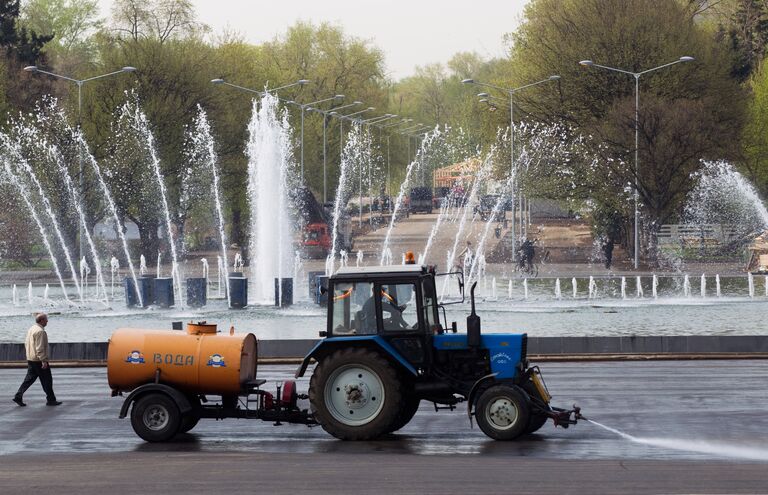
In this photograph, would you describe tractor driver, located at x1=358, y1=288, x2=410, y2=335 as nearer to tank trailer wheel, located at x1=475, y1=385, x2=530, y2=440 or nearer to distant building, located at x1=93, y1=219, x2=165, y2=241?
tank trailer wheel, located at x1=475, y1=385, x2=530, y2=440

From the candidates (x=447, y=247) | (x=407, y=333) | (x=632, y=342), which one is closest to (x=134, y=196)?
(x=447, y=247)

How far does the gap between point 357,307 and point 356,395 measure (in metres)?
1.17

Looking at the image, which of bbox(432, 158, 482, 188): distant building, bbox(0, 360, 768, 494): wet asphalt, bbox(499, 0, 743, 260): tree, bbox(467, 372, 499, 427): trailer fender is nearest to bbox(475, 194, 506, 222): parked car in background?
bbox(432, 158, 482, 188): distant building

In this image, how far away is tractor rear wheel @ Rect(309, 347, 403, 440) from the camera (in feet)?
57.9

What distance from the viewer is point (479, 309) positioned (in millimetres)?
43688

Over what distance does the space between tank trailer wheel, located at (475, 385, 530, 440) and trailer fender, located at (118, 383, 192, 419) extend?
3.81m

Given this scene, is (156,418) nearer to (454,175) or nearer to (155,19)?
(155,19)

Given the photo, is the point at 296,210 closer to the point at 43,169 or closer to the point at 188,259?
→ the point at 188,259

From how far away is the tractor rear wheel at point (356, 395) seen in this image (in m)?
17.7

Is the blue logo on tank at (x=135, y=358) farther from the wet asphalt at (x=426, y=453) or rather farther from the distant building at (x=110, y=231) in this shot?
the distant building at (x=110, y=231)

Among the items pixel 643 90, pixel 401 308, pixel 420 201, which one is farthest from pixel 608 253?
pixel 420 201

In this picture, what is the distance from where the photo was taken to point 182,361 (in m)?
18.0

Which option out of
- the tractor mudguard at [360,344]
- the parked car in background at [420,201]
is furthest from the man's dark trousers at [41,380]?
the parked car in background at [420,201]

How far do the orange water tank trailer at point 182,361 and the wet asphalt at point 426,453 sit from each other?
800 millimetres
